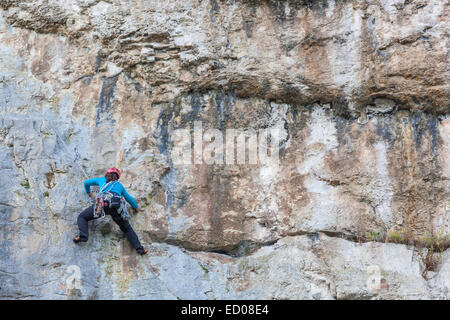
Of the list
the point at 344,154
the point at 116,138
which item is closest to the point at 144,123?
the point at 116,138

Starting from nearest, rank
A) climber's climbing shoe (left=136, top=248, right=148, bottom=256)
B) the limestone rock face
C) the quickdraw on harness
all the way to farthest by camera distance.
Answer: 1. the quickdraw on harness
2. climber's climbing shoe (left=136, top=248, right=148, bottom=256)
3. the limestone rock face

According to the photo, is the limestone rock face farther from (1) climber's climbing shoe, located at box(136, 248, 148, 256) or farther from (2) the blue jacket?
(2) the blue jacket

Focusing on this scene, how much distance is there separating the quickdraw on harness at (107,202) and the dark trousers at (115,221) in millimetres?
56

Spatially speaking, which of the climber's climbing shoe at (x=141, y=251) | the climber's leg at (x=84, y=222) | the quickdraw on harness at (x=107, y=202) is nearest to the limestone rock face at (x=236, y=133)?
the climber's climbing shoe at (x=141, y=251)

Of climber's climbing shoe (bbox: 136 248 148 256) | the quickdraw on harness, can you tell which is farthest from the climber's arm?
climber's climbing shoe (bbox: 136 248 148 256)

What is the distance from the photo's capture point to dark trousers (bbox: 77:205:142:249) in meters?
6.73

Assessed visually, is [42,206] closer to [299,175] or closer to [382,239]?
[299,175]

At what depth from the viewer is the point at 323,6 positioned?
7781 mm

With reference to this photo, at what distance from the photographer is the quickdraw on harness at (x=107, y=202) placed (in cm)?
667

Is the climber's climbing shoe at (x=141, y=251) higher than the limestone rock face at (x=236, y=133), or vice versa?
the limestone rock face at (x=236, y=133)

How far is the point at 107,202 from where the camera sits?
21.9ft

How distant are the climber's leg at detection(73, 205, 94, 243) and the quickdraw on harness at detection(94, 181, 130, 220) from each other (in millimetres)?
84

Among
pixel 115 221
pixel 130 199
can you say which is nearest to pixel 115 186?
pixel 130 199

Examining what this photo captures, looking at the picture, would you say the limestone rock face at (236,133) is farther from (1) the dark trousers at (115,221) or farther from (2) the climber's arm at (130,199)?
(2) the climber's arm at (130,199)
